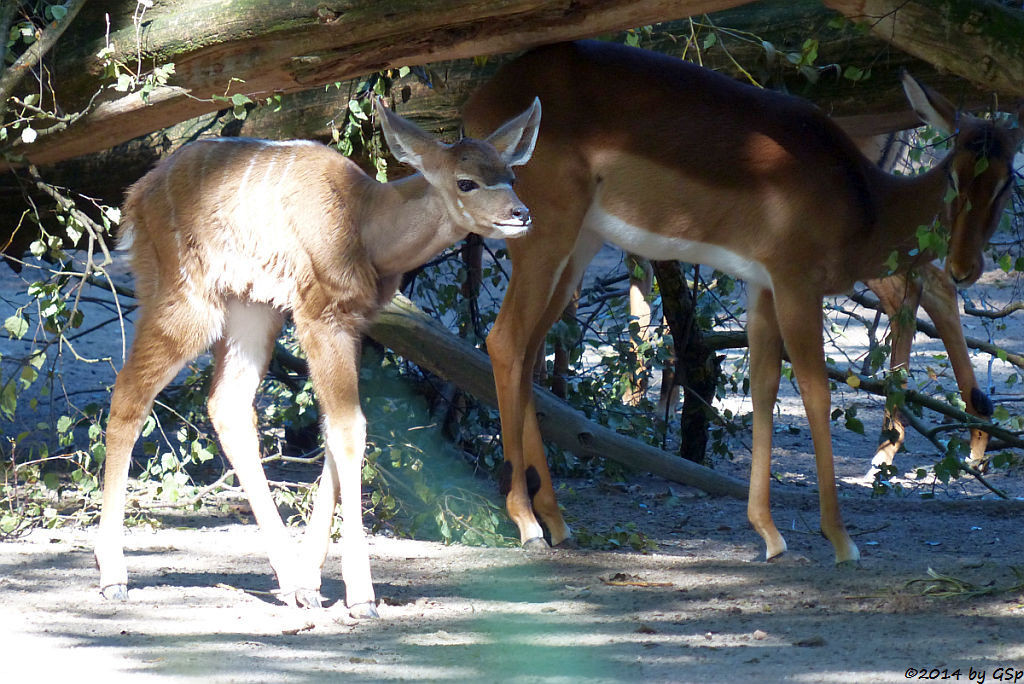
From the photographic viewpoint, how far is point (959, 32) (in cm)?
473

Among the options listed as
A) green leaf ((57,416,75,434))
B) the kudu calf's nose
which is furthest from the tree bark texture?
green leaf ((57,416,75,434))

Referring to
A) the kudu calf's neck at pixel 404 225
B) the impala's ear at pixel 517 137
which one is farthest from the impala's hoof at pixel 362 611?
the impala's ear at pixel 517 137

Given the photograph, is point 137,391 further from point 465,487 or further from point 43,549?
point 465,487

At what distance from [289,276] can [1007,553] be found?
12.1ft

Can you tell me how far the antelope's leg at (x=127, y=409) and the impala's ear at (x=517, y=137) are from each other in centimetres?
146

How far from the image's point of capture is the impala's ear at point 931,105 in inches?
215

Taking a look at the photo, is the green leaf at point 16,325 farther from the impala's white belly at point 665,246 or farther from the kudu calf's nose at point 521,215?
the impala's white belly at point 665,246

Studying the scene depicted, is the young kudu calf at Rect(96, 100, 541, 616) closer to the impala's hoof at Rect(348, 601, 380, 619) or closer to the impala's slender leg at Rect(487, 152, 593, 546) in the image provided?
the impala's hoof at Rect(348, 601, 380, 619)

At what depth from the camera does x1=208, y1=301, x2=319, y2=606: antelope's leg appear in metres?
5.18

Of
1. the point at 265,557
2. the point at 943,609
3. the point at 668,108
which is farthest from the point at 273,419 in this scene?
the point at 943,609

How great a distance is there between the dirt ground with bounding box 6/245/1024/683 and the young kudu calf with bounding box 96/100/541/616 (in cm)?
34

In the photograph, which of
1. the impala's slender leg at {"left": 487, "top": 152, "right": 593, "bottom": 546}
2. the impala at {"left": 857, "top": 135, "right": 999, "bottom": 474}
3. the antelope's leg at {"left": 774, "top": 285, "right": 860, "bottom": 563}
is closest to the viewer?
the antelope's leg at {"left": 774, "top": 285, "right": 860, "bottom": 563}

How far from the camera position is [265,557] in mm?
5812

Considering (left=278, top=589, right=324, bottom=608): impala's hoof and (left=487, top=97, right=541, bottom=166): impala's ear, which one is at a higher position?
(left=487, top=97, right=541, bottom=166): impala's ear
